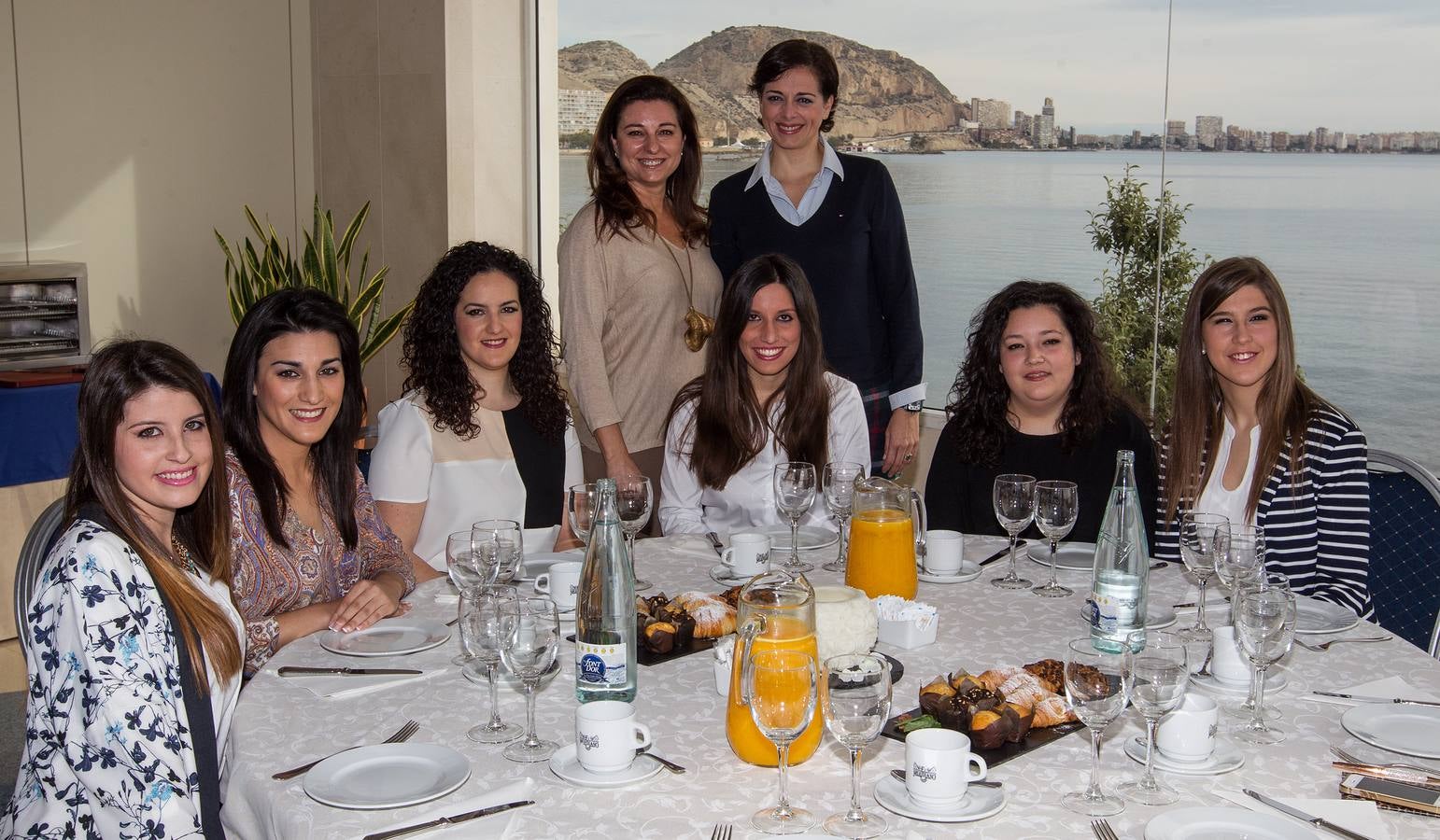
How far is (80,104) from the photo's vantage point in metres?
5.21

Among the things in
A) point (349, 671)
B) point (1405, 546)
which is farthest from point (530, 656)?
point (1405, 546)

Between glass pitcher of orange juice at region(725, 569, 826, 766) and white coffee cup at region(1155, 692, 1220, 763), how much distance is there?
42cm

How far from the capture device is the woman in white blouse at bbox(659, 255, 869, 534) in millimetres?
3064

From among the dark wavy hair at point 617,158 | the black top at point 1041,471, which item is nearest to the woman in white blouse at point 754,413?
the black top at point 1041,471

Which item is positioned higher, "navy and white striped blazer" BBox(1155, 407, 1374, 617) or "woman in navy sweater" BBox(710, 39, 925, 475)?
"woman in navy sweater" BBox(710, 39, 925, 475)

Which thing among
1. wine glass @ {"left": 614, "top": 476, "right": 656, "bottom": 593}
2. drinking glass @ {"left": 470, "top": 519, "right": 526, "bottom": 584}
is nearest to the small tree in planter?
wine glass @ {"left": 614, "top": 476, "right": 656, "bottom": 593}

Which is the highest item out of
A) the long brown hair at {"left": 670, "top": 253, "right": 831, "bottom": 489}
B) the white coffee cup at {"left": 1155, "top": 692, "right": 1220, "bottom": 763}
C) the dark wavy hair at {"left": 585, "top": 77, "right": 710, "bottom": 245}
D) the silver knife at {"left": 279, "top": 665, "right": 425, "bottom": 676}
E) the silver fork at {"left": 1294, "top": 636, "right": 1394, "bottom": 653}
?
the dark wavy hair at {"left": 585, "top": 77, "right": 710, "bottom": 245}

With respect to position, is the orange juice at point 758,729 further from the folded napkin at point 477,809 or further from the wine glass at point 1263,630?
the wine glass at point 1263,630

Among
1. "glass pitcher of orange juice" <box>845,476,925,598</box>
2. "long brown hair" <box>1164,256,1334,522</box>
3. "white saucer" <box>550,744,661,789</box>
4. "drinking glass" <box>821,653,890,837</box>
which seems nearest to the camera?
"drinking glass" <box>821,653,890,837</box>

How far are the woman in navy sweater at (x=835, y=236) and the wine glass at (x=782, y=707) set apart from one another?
224 cm

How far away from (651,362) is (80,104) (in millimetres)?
3186

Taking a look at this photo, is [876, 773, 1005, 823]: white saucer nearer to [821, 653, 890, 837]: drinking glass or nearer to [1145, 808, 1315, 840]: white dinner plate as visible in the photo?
[821, 653, 890, 837]: drinking glass

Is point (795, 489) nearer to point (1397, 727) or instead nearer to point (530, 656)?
point (530, 656)

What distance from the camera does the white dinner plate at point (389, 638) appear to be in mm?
1957
